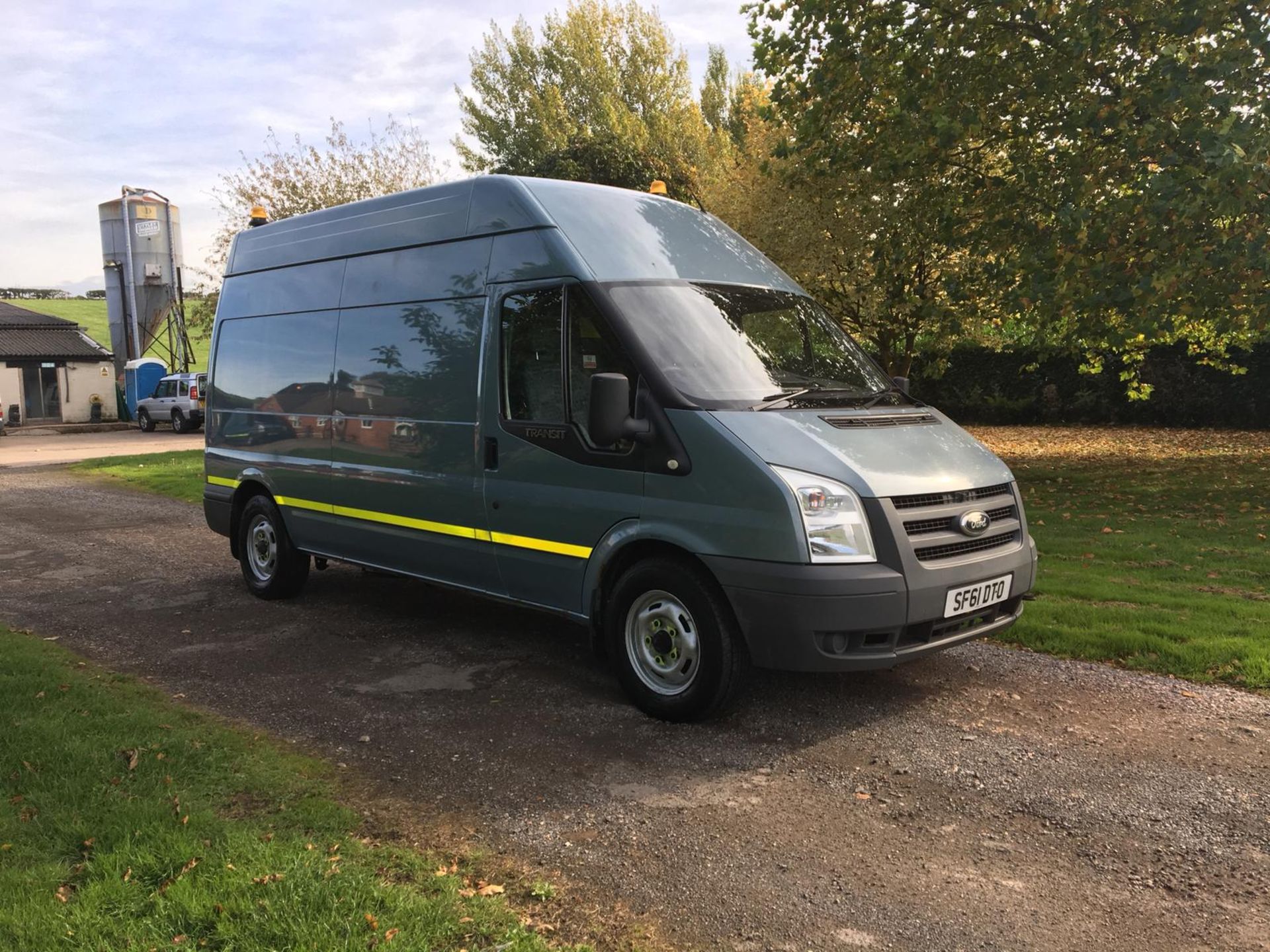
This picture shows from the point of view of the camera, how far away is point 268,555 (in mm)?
7867

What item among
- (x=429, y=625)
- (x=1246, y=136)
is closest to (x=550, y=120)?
(x=1246, y=136)

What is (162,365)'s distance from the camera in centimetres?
3756

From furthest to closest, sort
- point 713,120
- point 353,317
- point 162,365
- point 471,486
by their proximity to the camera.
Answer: point 713,120
point 162,365
point 353,317
point 471,486

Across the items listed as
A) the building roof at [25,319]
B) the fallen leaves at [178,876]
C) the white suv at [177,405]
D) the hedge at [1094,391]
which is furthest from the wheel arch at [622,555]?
the building roof at [25,319]

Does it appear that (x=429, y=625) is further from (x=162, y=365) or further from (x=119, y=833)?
(x=162, y=365)

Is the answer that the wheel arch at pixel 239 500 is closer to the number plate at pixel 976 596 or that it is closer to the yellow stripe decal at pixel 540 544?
the yellow stripe decal at pixel 540 544

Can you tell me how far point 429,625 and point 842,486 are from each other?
11.9 ft

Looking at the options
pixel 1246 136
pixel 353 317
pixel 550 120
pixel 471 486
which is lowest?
pixel 471 486

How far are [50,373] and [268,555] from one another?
3811cm

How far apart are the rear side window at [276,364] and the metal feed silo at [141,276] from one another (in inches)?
1459

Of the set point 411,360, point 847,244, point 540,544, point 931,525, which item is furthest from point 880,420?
point 847,244

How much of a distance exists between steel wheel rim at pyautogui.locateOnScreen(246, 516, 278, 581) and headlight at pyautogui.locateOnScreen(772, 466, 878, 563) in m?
4.89

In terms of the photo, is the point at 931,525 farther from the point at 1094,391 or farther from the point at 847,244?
the point at 1094,391

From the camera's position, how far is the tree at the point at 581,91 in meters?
39.7
